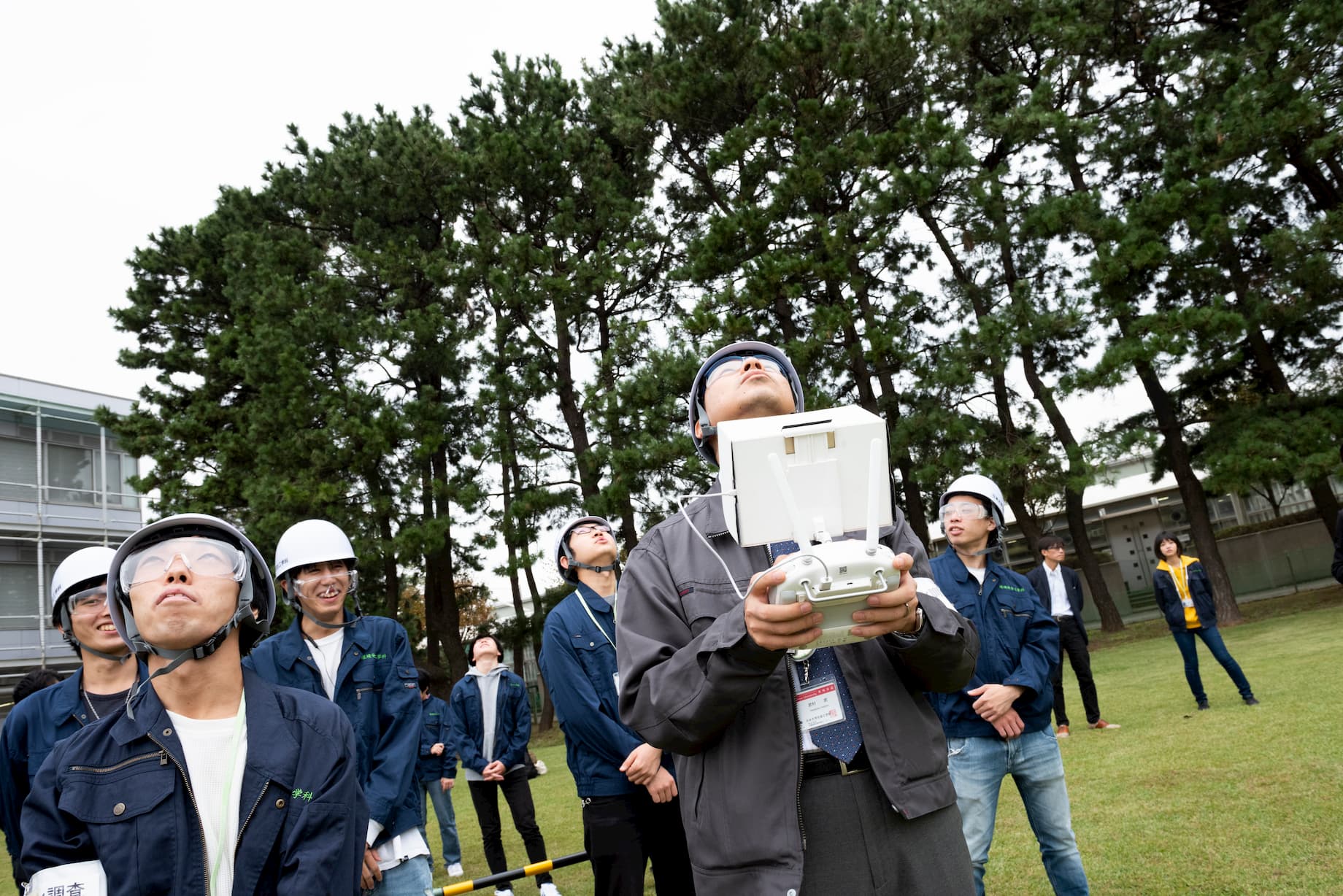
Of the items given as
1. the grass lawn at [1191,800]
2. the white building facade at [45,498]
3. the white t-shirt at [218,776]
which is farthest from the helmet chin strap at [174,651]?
the white building facade at [45,498]

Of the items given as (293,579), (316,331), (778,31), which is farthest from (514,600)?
(293,579)

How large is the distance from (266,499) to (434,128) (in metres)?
10.7

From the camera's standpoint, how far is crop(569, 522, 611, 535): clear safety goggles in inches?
210

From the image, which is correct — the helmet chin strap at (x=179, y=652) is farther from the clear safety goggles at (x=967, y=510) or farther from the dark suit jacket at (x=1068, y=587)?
the dark suit jacket at (x=1068, y=587)

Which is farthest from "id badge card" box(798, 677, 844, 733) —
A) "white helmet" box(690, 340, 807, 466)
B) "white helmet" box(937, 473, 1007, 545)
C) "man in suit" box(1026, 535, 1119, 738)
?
"man in suit" box(1026, 535, 1119, 738)

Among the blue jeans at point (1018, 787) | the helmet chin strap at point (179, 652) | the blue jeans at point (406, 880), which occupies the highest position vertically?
the helmet chin strap at point (179, 652)

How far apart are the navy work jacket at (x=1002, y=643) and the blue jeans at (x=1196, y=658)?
6769mm

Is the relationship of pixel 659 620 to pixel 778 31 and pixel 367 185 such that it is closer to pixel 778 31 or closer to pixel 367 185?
pixel 778 31

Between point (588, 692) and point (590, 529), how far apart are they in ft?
3.45

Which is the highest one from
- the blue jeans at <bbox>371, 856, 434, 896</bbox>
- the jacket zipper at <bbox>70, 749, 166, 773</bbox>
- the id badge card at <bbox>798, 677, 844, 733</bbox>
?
the jacket zipper at <bbox>70, 749, 166, 773</bbox>

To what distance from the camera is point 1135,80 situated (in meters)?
23.7

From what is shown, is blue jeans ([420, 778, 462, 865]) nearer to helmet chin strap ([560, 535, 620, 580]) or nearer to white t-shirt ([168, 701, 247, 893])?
helmet chin strap ([560, 535, 620, 580])

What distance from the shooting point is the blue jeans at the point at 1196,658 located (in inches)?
390

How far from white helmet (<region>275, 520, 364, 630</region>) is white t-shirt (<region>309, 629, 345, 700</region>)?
0.05 m
